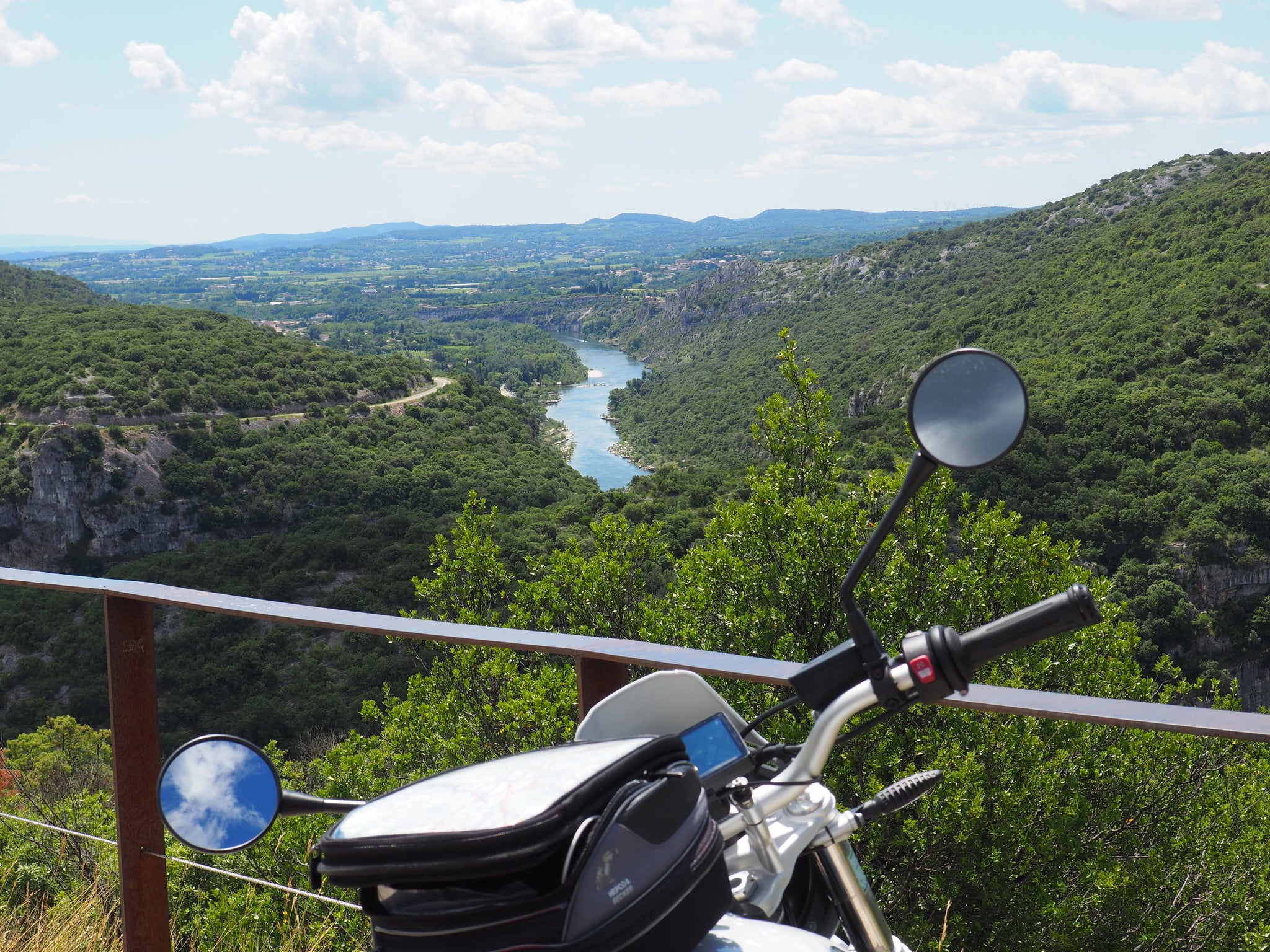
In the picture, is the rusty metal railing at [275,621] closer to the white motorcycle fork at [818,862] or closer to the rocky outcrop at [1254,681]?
the white motorcycle fork at [818,862]

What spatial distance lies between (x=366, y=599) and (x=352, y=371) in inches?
1291

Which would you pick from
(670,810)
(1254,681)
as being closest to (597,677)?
(670,810)

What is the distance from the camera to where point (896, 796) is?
0.88 m

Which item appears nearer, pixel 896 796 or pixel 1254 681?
pixel 896 796

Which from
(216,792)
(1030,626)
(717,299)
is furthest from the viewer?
(717,299)

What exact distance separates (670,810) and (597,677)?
0.82 m

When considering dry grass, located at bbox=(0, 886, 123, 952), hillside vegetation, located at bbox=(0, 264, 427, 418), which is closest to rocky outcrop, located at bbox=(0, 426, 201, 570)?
hillside vegetation, located at bbox=(0, 264, 427, 418)

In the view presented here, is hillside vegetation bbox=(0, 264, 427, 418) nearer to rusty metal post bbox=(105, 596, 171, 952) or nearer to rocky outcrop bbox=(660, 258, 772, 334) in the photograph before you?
rocky outcrop bbox=(660, 258, 772, 334)

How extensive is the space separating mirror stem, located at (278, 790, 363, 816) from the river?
5371cm

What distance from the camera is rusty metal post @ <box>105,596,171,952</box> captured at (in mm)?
1918

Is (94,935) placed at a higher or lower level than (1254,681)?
higher

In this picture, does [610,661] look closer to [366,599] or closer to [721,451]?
[366,599]

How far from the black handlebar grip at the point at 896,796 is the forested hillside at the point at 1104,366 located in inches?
15.0

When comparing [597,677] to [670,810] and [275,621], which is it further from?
[670,810]
